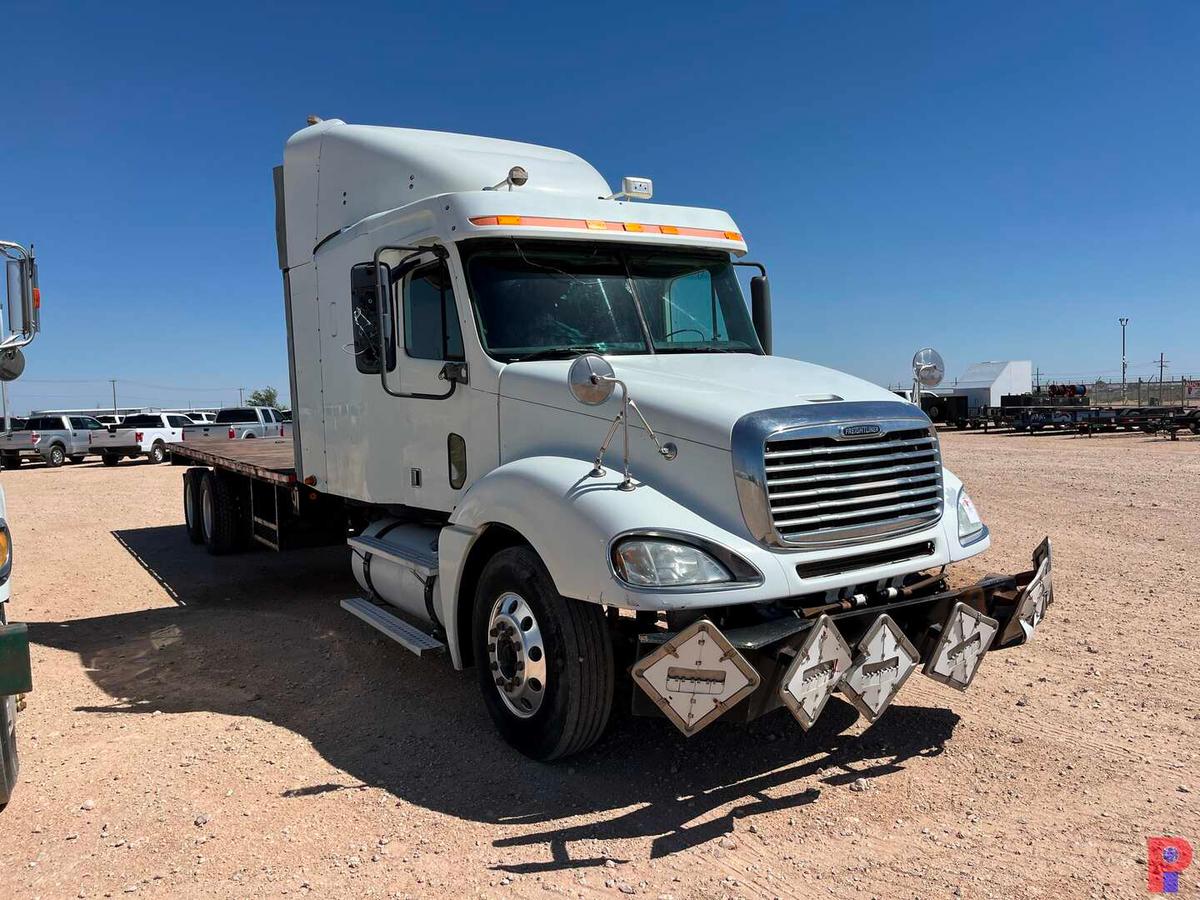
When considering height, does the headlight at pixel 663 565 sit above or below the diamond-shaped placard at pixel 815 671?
above

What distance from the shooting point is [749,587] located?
365 centimetres

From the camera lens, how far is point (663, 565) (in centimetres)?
360

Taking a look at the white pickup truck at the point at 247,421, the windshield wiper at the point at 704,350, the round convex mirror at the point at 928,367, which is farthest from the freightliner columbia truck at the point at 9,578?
the white pickup truck at the point at 247,421

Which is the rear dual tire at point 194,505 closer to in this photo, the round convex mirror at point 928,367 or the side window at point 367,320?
the side window at point 367,320

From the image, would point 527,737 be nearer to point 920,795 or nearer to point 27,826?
point 920,795

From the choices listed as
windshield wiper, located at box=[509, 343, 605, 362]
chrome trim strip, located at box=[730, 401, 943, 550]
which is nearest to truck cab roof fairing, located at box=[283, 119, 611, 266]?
windshield wiper, located at box=[509, 343, 605, 362]

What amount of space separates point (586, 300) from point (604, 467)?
1345 millimetres

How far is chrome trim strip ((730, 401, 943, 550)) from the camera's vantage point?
12.5 ft

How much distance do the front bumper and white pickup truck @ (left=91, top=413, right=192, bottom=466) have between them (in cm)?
2825

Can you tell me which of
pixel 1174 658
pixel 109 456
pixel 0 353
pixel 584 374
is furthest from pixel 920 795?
pixel 109 456

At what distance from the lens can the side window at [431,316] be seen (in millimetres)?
5116

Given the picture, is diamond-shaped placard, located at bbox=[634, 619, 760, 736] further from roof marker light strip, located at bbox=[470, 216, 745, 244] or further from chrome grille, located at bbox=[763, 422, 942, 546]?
roof marker light strip, located at bbox=[470, 216, 745, 244]

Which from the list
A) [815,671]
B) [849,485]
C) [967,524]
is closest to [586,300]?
[849,485]

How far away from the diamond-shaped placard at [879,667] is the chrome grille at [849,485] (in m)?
0.46
